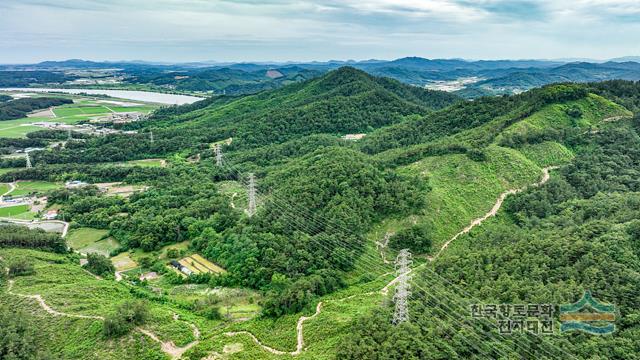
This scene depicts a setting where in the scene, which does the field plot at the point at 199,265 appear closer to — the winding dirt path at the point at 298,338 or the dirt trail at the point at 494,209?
the winding dirt path at the point at 298,338

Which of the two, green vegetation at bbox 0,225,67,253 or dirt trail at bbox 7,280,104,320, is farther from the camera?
green vegetation at bbox 0,225,67,253

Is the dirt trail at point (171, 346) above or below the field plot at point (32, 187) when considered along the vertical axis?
below

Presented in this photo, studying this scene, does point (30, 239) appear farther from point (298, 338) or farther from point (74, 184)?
point (298, 338)

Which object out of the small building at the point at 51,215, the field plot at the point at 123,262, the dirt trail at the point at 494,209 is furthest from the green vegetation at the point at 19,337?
the dirt trail at the point at 494,209

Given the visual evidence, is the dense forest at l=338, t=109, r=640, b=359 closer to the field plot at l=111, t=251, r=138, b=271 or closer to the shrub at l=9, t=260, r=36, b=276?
the field plot at l=111, t=251, r=138, b=271

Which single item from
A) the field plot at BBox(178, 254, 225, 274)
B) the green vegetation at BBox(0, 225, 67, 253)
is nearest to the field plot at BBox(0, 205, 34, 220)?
the green vegetation at BBox(0, 225, 67, 253)

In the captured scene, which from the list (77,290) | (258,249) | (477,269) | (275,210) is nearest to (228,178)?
(275,210)

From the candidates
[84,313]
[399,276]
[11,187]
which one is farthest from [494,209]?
[11,187]
